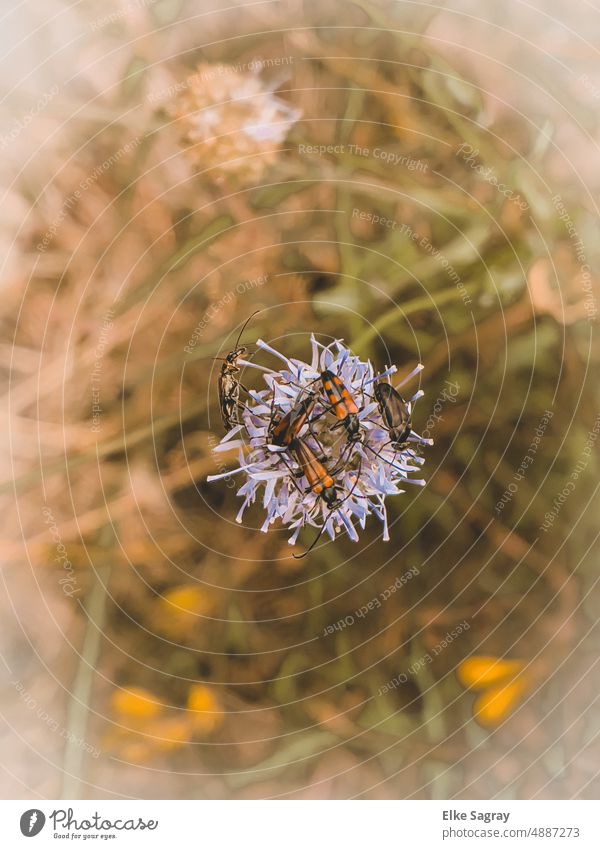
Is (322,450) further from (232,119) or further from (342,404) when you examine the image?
(232,119)

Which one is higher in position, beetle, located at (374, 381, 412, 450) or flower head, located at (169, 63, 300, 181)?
flower head, located at (169, 63, 300, 181)

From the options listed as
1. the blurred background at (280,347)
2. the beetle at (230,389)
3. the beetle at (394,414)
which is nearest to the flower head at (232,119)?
the blurred background at (280,347)

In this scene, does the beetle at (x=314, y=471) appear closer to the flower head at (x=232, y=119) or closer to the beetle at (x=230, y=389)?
the beetle at (x=230, y=389)

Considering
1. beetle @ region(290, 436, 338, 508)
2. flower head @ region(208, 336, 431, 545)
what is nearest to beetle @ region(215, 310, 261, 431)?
flower head @ region(208, 336, 431, 545)

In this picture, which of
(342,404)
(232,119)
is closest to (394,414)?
(342,404)

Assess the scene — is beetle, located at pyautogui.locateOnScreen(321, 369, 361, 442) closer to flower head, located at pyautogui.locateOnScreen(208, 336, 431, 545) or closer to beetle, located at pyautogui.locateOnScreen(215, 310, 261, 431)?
flower head, located at pyautogui.locateOnScreen(208, 336, 431, 545)

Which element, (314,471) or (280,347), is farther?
(280,347)

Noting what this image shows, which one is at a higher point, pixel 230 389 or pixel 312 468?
pixel 230 389
